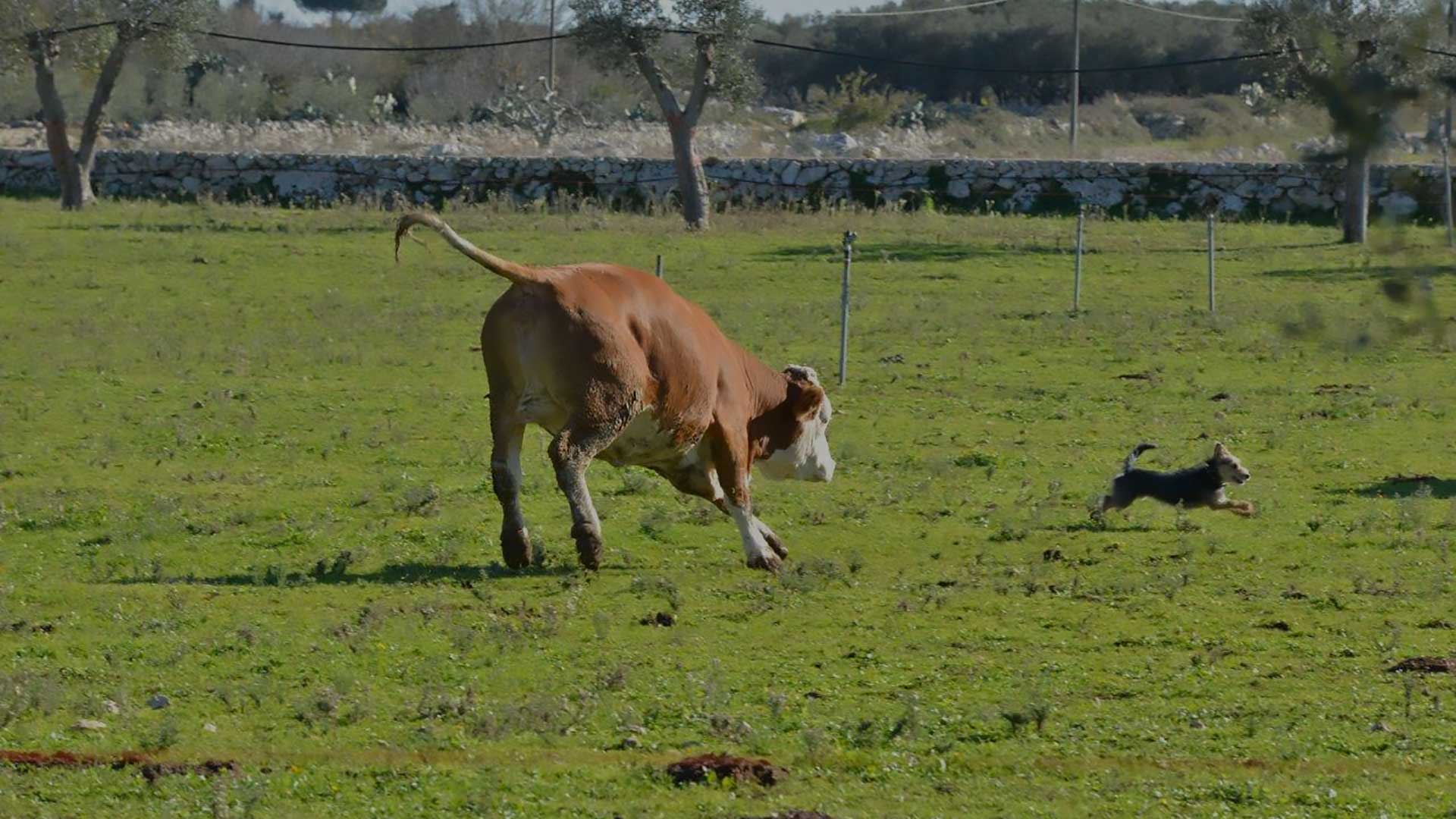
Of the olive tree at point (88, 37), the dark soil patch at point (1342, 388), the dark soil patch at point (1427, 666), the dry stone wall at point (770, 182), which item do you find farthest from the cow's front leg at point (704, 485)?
the olive tree at point (88, 37)

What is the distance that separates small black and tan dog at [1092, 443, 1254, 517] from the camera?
15.1 m

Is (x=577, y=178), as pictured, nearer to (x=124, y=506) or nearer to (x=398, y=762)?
(x=124, y=506)

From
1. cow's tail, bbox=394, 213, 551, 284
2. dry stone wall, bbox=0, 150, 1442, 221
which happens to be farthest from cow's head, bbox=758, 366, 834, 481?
dry stone wall, bbox=0, 150, 1442, 221

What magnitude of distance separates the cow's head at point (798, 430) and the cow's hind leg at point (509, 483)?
2.29m

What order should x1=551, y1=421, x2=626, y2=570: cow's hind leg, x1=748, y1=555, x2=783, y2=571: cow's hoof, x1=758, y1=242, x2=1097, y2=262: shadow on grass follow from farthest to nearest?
1. x1=758, y1=242, x2=1097, y2=262: shadow on grass
2. x1=748, y1=555, x2=783, y2=571: cow's hoof
3. x1=551, y1=421, x2=626, y2=570: cow's hind leg

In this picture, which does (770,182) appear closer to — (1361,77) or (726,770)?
(726,770)

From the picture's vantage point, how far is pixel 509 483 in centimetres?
1328

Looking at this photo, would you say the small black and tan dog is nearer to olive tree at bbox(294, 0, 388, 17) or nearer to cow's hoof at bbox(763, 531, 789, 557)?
cow's hoof at bbox(763, 531, 789, 557)

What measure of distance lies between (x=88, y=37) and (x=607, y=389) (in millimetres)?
31274

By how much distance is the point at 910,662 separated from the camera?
36.1ft

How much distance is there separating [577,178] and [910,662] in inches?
1204

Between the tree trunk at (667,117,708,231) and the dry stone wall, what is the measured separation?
2.26 meters

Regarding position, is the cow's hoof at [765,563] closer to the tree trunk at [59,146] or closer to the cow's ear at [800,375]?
the cow's ear at [800,375]

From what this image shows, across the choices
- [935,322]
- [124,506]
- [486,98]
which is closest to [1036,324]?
[935,322]
